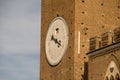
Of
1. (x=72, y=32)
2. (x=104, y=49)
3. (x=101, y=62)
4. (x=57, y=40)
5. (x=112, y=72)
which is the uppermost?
(x=72, y=32)

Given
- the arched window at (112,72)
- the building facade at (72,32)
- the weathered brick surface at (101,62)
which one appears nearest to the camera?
the arched window at (112,72)

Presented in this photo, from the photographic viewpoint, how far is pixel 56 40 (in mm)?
37281

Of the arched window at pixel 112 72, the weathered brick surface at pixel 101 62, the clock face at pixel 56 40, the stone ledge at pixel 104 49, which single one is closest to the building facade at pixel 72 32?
the clock face at pixel 56 40

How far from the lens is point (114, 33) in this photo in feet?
107

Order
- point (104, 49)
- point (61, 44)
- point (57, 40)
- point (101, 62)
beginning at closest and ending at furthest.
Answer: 1. point (104, 49)
2. point (101, 62)
3. point (61, 44)
4. point (57, 40)

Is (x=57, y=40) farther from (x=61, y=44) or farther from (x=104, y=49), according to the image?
(x=104, y=49)

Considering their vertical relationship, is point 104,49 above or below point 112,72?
above

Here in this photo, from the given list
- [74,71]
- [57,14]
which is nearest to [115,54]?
[74,71]

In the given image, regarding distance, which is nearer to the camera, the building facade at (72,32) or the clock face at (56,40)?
the building facade at (72,32)

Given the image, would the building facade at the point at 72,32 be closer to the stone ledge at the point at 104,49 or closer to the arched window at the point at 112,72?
the stone ledge at the point at 104,49

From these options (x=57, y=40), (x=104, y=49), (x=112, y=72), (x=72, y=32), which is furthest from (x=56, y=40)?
(x=112, y=72)

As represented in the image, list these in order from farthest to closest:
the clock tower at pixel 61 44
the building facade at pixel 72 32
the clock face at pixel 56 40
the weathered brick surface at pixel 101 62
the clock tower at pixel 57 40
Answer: the clock face at pixel 56 40 → the clock tower at pixel 57 40 → the building facade at pixel 72 32 → the clock tower at pixel 61 44 → the weathered brick surface at pixel 101 62

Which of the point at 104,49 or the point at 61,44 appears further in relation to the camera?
the point at 61,44

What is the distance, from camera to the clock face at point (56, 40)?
36.8 m
